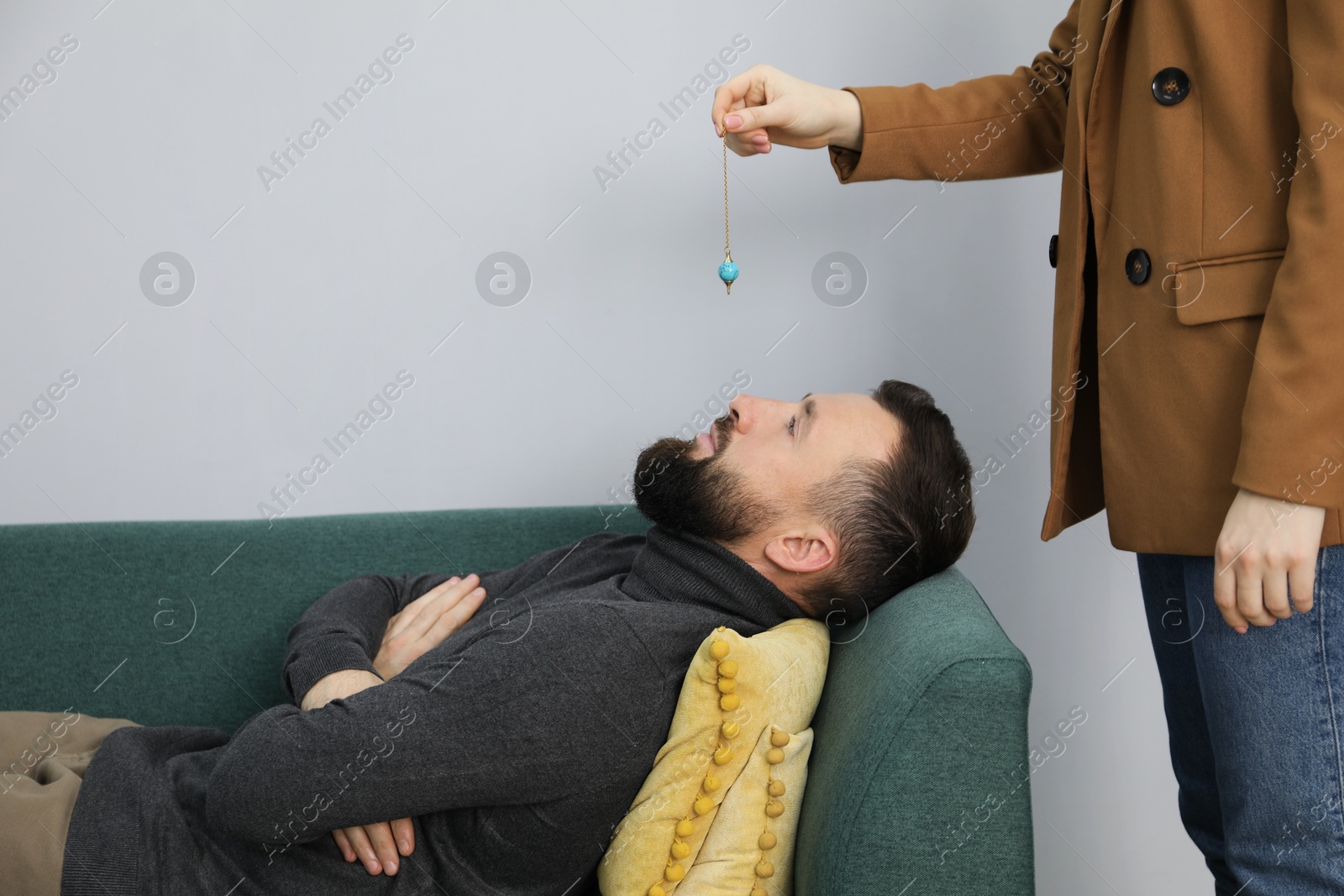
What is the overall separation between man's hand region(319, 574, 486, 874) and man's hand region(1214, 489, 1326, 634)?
0.93m

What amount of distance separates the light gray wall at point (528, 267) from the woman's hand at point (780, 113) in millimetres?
565

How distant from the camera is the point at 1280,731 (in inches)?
37.7

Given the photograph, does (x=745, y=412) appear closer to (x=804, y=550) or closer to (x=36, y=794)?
(x=804, y=550)

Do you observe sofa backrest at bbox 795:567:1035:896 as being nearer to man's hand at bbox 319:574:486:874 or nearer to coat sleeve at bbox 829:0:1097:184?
man's hand at bbox 319:574:486:874

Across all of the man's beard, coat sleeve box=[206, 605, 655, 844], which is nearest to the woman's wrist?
the man's beard

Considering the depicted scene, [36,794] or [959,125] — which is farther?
[959,125]

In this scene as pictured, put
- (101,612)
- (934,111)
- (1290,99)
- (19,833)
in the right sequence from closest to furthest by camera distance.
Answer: (1290,99) < (19,833) < (934,111) < (101,612)

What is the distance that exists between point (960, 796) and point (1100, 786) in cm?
129

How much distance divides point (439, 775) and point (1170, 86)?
109 cm

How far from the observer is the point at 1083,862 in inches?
82.1

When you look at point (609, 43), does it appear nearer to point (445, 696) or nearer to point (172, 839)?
point (445, 696)

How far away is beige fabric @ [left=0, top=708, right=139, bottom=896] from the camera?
1.08m

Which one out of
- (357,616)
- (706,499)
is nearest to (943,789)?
(706,499)

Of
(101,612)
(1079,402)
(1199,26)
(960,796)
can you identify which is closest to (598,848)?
(960,796)
